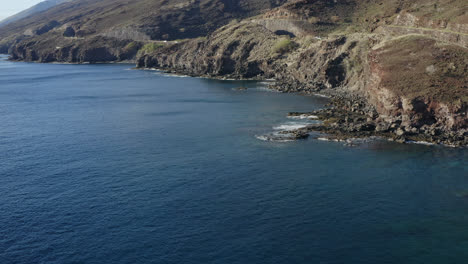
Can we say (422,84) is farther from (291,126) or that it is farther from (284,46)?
(284,46)

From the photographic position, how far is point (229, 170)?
67.9m

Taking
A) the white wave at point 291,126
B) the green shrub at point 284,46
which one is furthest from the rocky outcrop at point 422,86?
the green shrub at point 284,46

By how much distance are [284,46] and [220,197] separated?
126 metres

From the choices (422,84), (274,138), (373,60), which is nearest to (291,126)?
(274,138)

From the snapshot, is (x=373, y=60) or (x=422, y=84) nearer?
(x=422, y=84)

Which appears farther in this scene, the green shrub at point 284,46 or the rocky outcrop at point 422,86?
the green shrub at point 284,46

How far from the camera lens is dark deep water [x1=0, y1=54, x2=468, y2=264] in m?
46.0

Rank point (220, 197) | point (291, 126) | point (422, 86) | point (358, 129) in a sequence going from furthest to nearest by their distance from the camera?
point (291, 126) → point (422, 86) → point (358, 129) → point (220, 197)

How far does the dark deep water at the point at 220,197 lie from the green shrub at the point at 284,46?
7891 centimetres

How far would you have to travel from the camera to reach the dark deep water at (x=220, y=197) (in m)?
46.0

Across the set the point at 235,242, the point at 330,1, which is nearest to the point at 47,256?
the point at 235,242

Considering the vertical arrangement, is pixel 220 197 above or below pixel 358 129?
below

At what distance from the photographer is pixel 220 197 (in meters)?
58.3

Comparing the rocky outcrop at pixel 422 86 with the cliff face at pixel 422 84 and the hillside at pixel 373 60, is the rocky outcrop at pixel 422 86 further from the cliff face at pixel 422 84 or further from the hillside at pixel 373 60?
the hillside at pixel 373 60
